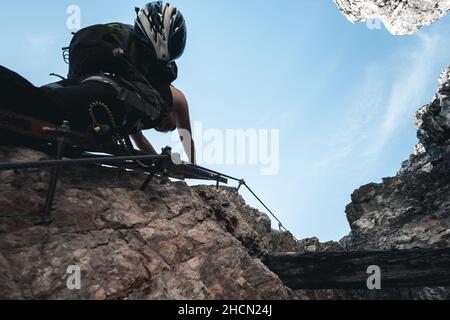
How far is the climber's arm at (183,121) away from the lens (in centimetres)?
791

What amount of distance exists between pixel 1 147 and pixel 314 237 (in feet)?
29.6

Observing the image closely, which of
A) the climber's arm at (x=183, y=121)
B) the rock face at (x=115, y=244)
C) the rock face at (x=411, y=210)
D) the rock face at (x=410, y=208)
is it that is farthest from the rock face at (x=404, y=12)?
the rock face at (x=115, y=244)

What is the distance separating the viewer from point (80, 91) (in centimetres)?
582

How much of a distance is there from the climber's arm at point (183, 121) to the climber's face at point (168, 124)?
15 cm

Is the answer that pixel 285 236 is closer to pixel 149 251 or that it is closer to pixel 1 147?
pixel 149 251

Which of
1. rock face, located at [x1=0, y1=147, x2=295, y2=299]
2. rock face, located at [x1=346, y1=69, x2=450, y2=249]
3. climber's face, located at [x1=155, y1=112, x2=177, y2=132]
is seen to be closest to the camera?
rock face, located at [x1=0, y1=147, x2=295, y2=299]

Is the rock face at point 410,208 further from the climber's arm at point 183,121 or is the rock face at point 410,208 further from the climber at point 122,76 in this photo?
the climber at point 122,76

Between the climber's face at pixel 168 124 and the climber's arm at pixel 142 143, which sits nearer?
the climber's face at pixel 168 124

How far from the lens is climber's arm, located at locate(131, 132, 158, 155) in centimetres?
799

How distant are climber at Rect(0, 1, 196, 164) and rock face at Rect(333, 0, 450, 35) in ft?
108

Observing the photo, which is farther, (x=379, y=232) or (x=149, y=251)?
(x=379, y=232)

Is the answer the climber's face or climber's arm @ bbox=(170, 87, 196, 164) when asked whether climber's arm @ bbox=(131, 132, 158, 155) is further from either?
climber's arm @ bbox=(170, 87, 196, 164)

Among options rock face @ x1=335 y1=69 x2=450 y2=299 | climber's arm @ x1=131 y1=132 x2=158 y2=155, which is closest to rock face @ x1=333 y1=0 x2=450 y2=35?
rock face @ x1=335 y1=69 x2=450 y2=299
